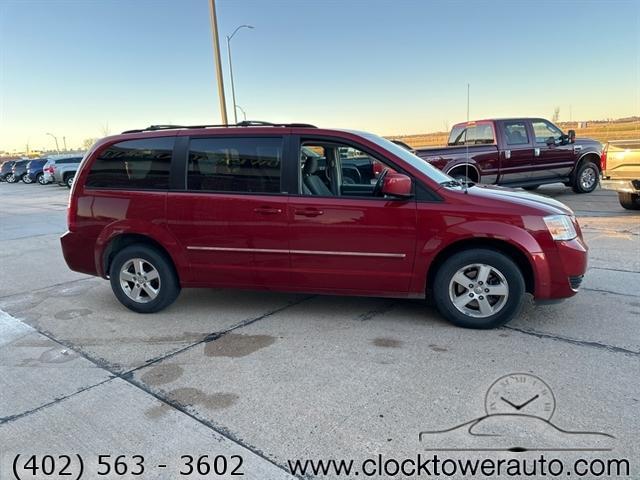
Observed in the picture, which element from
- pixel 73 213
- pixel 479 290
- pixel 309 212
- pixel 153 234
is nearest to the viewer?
pixel 479 290

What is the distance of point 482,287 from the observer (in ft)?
13.2

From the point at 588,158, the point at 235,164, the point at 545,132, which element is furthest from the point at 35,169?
the point at 235,164

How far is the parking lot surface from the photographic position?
105 inches

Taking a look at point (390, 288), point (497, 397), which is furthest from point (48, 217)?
point (497, 397)

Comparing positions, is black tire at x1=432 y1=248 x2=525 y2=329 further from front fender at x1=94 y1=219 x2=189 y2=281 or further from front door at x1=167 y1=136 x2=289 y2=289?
front fender at x1=94 y1=219 x2=189 y2=281

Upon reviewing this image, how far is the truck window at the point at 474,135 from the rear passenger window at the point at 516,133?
378 millimetres

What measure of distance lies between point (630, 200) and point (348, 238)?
8.72 m

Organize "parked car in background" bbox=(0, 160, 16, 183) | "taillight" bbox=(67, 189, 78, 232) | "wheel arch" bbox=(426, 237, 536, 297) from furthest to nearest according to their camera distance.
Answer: "parked car in background" bbox=(0, 160, 16, 183), "taillight" bbox=(67, 189, 78, 232), "wheel arch" bbox=(426, 237, 536, 297)

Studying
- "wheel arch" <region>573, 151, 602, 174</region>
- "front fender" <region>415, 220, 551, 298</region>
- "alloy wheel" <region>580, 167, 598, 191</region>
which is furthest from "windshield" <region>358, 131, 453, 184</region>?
"alloy wheel" <region>580, 167, 598, 191</region>

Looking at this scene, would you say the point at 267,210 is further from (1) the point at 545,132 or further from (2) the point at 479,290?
(1) the point at 545,132

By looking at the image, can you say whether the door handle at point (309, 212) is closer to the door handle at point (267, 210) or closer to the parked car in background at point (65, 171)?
the door handle at point (267, 210)

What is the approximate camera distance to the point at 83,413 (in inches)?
117

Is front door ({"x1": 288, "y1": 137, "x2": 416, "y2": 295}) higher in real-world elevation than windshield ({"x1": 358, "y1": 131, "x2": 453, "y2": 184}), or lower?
lower

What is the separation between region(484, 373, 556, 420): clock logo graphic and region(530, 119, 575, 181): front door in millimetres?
9694
